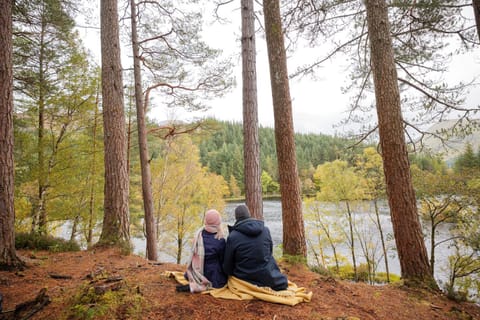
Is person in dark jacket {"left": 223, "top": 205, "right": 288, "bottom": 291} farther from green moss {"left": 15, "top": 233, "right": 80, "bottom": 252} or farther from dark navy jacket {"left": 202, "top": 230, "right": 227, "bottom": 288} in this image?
green moss {"left": 15, "top": 233, "right": 80, "bottom": 252}

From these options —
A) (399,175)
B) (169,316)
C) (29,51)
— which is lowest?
(169,316)

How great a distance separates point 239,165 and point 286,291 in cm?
3591

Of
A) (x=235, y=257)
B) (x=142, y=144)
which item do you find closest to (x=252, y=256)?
(x=235, y=257)

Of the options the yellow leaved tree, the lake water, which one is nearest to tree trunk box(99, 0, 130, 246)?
the yellow leaved tree

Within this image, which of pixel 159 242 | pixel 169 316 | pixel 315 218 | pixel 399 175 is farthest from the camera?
pixel 315 218

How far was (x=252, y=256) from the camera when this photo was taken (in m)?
2.58

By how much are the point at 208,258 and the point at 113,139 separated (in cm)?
331

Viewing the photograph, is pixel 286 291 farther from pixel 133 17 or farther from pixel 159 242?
pixel 159 242

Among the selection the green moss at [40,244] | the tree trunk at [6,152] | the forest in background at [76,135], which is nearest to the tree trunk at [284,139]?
the forest in background at [76,135]

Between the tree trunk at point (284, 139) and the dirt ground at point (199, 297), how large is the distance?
1.72ft

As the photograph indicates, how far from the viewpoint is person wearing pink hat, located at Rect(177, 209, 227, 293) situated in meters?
2.75

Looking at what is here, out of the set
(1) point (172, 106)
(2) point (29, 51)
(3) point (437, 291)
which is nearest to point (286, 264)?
(3) point (437, 291)

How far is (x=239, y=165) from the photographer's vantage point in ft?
126

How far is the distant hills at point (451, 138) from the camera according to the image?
4.11m
